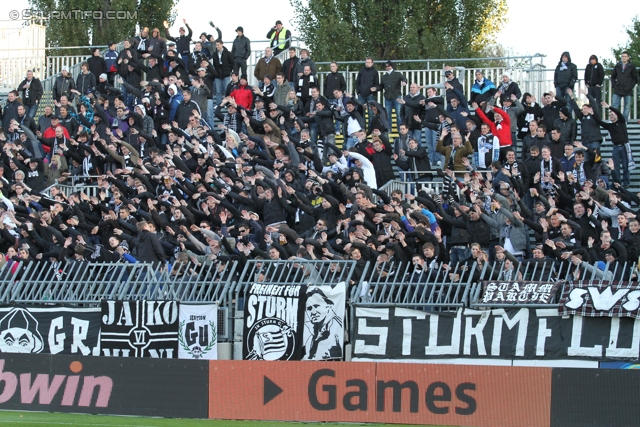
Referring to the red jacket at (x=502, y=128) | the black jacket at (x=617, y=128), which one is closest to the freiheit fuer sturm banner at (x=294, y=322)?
the red jacket at (x=502, y=128)

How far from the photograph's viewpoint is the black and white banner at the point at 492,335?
17078 millimetres

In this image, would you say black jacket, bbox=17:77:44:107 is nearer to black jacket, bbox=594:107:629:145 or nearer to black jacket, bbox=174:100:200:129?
black jacket, bbox=174:100:200:129

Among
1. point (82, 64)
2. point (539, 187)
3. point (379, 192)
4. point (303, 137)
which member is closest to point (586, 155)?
point (539, 187)

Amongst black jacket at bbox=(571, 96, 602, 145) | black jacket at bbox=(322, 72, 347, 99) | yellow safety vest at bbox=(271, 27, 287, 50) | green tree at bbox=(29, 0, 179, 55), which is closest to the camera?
black jacket at bbox=(571, 96, 602, 145)

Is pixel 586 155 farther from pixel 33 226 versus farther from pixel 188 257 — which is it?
pixel 33 226

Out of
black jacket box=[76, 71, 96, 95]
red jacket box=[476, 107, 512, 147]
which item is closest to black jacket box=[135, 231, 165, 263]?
red jacket box=[476, 107, 512, 147]

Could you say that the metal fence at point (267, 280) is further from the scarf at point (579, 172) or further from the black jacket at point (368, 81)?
the black jacket at point (368, 81)

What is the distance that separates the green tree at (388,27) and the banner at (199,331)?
78.0 ft

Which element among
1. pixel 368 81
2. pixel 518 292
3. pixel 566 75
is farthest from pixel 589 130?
pixel 518 292

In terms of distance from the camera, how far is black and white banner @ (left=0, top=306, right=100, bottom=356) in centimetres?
1953

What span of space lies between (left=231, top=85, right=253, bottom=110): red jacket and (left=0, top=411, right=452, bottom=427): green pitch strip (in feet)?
41.1

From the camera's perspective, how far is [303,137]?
84.1 ft

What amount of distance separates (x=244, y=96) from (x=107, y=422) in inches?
521

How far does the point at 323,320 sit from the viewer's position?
60.6 feet
